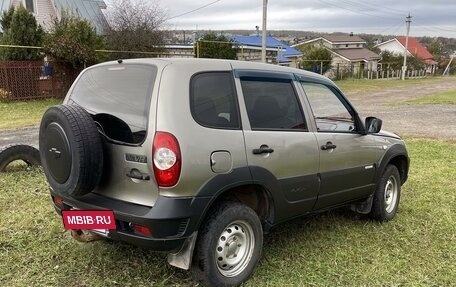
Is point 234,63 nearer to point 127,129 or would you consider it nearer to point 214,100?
point 214,100

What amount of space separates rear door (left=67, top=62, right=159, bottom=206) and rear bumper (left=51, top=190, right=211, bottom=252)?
74mm

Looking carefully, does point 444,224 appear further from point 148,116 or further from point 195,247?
point 148,116

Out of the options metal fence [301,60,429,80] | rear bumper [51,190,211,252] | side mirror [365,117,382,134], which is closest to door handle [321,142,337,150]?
side mirror [365,117,382,134]

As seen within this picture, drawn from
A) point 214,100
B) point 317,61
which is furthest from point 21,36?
point 317,61

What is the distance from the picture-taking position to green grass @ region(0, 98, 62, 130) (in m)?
13.0

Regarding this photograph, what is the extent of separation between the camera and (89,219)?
3188mm

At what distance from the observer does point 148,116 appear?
308cm

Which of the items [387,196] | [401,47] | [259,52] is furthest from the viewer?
[401,47]

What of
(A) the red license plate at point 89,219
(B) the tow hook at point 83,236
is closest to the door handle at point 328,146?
(A) the red license plate at point 89,219

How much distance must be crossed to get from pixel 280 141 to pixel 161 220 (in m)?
1.20

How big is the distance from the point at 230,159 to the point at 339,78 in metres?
41.8

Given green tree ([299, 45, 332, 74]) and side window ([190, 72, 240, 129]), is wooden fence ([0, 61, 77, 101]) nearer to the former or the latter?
side window ([190, 72, 240, 129])

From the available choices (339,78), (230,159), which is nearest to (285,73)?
(230,159)

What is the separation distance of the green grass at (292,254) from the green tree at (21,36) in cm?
1435
